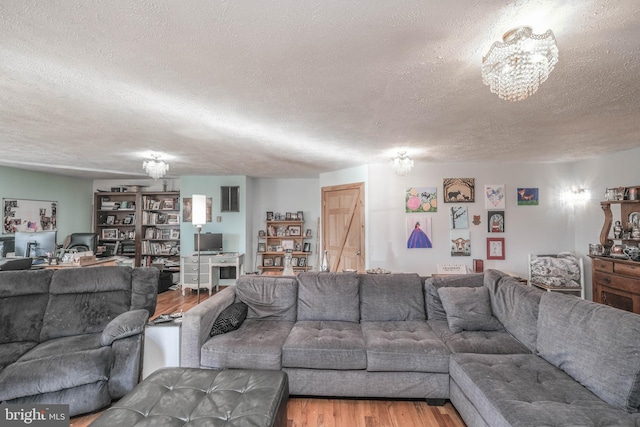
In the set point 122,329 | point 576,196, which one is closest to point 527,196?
point 576,196

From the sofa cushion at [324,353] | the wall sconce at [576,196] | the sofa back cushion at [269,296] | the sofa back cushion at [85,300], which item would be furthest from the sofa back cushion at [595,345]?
the wall sconce at [576,196]

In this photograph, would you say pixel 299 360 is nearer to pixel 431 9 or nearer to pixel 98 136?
pixel 431 9

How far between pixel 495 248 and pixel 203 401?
14.8 feet

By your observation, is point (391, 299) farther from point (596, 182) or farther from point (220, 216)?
point (220, 216)

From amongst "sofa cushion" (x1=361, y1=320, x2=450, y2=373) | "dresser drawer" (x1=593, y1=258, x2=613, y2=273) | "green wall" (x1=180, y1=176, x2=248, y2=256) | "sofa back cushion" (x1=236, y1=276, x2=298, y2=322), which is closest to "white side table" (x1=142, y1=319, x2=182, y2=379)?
"sofa back cushion" (x1=236, y1=276, x2=298, y2=322)

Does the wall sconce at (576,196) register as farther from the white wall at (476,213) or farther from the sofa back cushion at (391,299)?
the sofa back cushion at (391,299)

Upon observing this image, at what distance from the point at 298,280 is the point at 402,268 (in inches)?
91.0

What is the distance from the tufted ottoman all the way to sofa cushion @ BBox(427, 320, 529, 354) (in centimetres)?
129

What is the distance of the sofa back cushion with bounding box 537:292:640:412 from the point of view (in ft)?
4.49

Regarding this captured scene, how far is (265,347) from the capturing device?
209 cm

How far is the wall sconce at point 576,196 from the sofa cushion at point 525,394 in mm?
3527

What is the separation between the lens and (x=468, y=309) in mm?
2387

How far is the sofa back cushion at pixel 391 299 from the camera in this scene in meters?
2.62

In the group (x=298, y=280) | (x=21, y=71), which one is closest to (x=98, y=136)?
(x=21, y=71)
